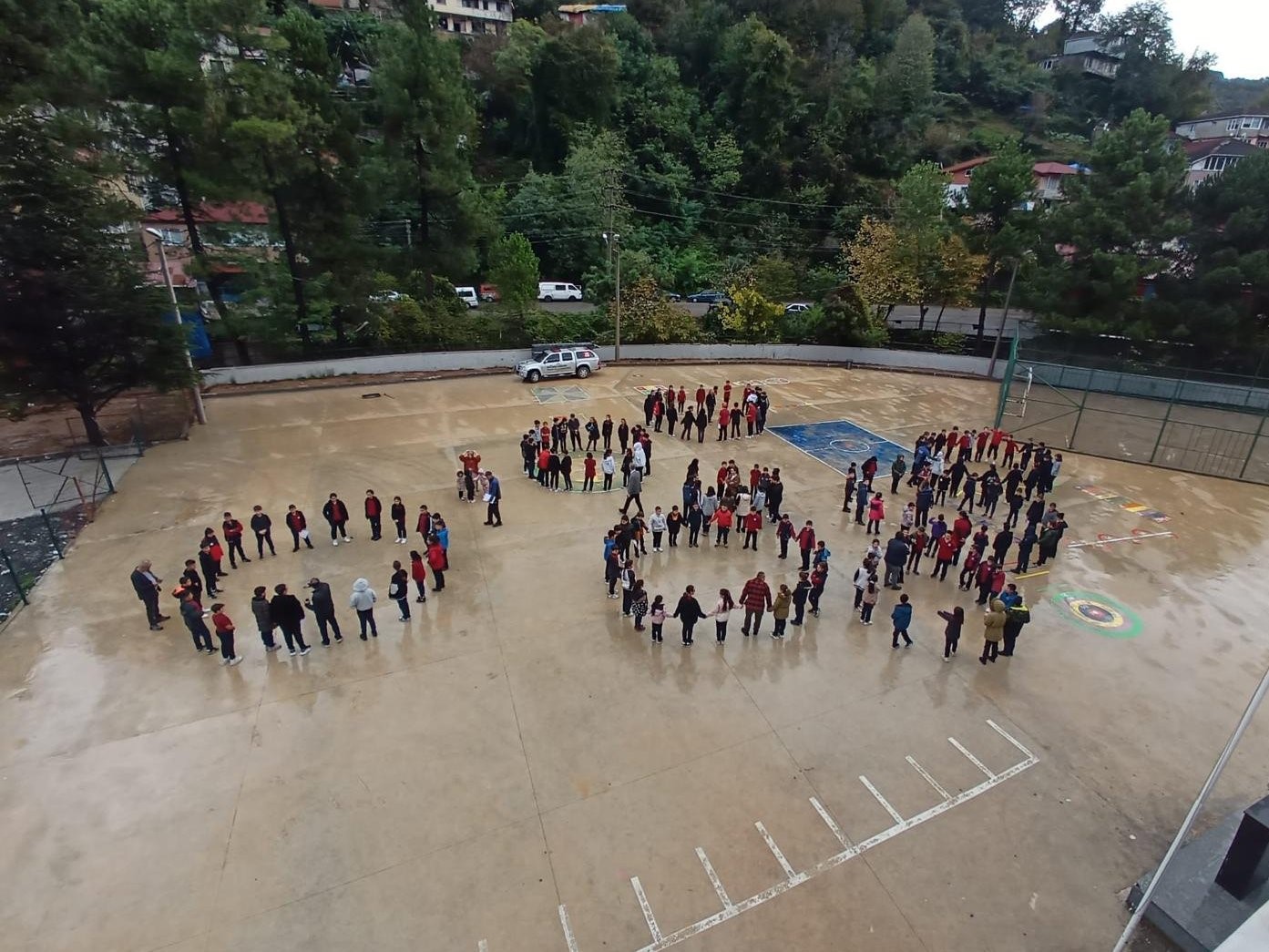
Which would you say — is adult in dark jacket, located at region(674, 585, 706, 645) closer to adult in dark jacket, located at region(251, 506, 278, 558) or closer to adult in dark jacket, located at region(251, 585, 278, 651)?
adult in dark jacket, located at region(251, 585, 278, 651)

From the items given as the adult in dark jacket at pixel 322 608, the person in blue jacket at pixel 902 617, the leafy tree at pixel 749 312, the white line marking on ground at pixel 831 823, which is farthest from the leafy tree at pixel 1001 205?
the adult in dark jacket at pixel 322 608

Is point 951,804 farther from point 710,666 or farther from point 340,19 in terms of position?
point 340,19

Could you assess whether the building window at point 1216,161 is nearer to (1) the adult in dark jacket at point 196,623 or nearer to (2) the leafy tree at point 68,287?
(2) the leafy tree at point 68,287

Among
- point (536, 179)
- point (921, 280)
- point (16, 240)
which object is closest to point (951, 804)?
point (16, 240)

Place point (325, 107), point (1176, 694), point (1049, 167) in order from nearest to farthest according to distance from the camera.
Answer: point (1176, 694), point (325, 107), point (1049, 167)

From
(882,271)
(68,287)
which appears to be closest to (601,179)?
(882,271)

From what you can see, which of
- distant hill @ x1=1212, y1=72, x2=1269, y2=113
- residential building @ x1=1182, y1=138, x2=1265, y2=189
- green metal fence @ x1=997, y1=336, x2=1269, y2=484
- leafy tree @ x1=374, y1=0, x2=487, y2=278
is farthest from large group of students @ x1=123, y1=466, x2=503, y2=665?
distant hill @ x1=1212, y1=72, x2=1269, y2=113
